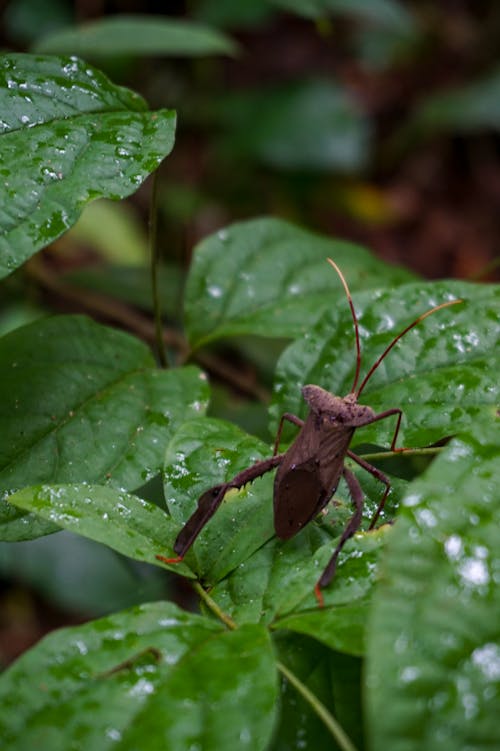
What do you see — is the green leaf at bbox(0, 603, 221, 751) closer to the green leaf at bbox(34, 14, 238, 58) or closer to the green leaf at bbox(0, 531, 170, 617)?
the green leaf at bbox(34, 14, 238, 58)

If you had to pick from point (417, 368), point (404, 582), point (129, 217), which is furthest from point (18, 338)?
point (129, 217)

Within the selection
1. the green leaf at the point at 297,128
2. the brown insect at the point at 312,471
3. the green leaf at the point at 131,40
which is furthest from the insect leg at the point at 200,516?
the green leaf at the point at 297,128

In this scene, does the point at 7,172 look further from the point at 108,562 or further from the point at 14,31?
the point at 14,31

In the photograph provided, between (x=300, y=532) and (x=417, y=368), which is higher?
(x=417, y=368)

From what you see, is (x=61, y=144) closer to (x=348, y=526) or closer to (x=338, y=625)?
(x=348, y=526)

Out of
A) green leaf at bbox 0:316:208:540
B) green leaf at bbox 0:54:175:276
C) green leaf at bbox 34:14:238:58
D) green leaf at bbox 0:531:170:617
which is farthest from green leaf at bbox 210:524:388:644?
green leaf at bbox 0:531:170:617

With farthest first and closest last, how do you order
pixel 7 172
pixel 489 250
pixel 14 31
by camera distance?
pixel 489 250, pixel 14 31, pixel 7 172

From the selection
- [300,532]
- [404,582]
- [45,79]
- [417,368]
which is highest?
[45,79]
